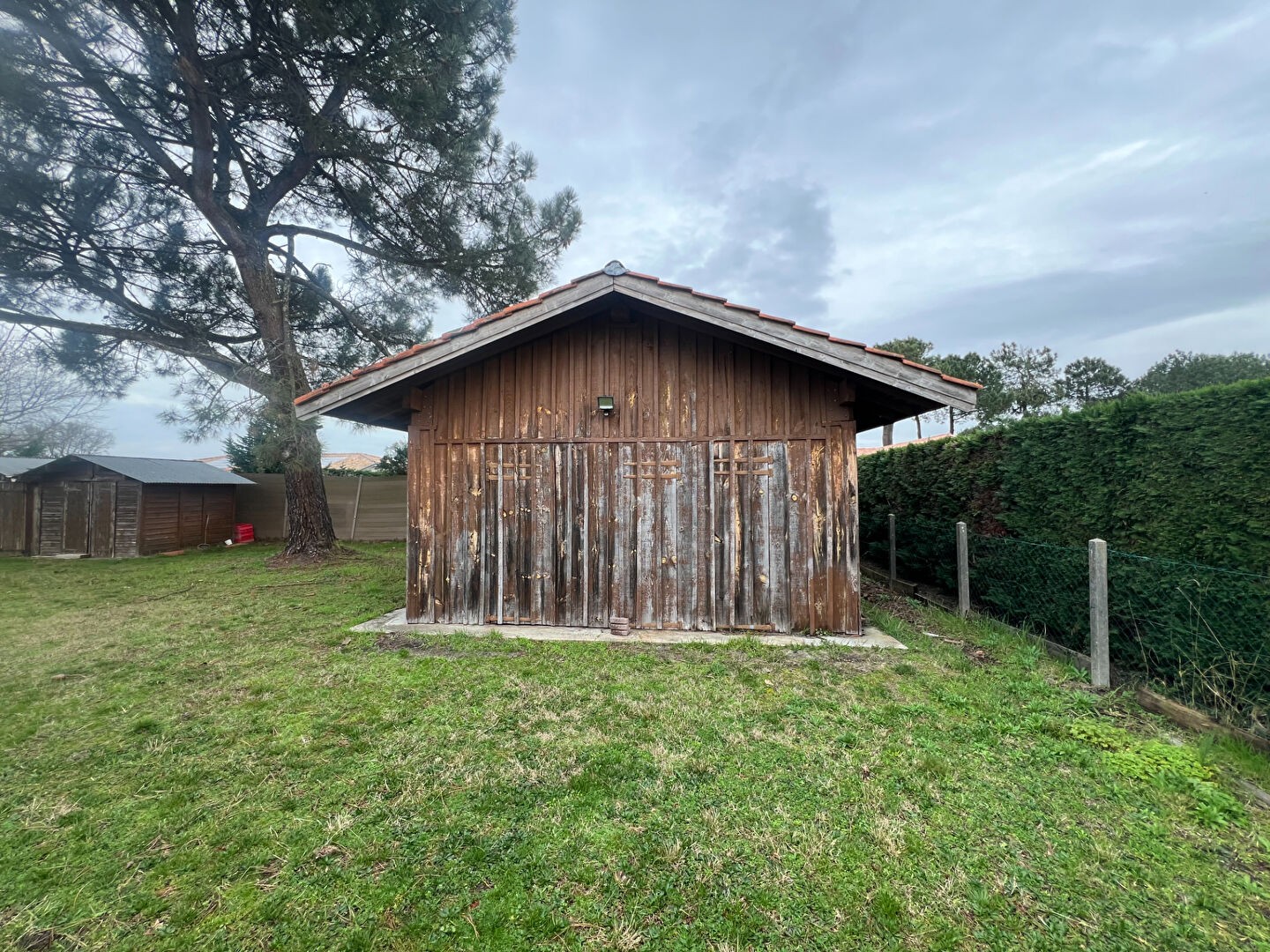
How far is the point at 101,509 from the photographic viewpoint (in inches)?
478

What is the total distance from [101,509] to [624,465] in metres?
15.4

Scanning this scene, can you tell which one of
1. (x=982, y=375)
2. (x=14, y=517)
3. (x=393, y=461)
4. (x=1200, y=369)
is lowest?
(x=14, y=517)

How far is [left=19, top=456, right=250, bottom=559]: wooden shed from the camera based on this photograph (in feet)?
39.7

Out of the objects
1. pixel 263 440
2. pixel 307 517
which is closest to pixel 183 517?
pixel 307 517

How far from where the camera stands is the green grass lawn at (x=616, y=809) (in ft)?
5.24

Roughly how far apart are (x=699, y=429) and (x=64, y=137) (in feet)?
39.9

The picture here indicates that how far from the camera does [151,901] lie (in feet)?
5.47

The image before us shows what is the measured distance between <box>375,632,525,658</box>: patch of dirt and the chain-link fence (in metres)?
4.72

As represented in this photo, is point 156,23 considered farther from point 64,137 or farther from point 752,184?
point 752,184

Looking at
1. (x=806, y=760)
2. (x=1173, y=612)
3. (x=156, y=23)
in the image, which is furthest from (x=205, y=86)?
(x=1173, y=612)

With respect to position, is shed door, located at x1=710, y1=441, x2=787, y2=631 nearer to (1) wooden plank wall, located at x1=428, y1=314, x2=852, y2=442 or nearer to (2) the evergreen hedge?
(1) wooden plank wall, located at x1=428, y1=314, x2=852, y2=442

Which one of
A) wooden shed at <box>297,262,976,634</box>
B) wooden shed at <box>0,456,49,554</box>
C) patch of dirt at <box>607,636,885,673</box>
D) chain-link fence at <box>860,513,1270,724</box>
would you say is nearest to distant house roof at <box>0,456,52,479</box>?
wooden shed at <box>0,456,49,554</box>

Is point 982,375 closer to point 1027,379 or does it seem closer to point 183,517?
point 1027,379

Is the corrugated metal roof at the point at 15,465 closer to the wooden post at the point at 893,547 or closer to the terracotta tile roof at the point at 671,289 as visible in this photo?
the terracotta tile roof at the point at 671,289
